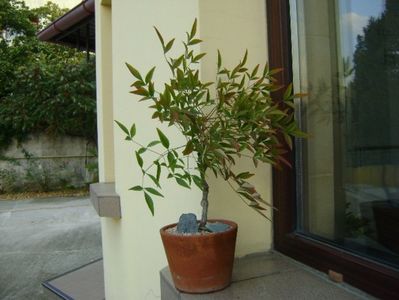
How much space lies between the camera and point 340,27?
→ 1.75 meters

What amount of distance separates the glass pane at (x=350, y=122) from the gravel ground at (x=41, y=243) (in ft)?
10.3

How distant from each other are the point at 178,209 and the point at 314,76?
34.8 inches

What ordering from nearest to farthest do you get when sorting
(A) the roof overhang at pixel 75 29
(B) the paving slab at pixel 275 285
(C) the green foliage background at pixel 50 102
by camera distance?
(B) the paving slab at pixel 275 285
(A) the roof overhang at pixel 75 29
(C) the green foliage background at pixel 50 102

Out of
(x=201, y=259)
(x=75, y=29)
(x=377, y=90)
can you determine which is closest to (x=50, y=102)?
(x=75, y=29)

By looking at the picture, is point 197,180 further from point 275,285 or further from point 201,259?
point 275,285

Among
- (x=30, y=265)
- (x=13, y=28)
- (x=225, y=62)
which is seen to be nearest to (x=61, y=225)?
(x=30, y=265)

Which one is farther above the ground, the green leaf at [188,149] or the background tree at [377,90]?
the background tree at [377,90]

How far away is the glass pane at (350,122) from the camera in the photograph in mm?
1548

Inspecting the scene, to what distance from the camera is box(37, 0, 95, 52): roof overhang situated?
4.25m

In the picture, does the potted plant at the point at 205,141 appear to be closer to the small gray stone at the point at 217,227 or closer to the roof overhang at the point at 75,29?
the small gray stone at the point at 217,227

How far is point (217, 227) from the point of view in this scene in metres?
1.71

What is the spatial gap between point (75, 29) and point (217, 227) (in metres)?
3.93

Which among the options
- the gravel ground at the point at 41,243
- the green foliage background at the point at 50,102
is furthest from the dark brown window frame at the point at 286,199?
the green foliage background at the point at 50,102

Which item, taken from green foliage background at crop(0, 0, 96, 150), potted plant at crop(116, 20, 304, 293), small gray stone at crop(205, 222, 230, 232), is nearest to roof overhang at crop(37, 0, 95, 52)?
potted plant at crop(116, 20, 304, 293)
